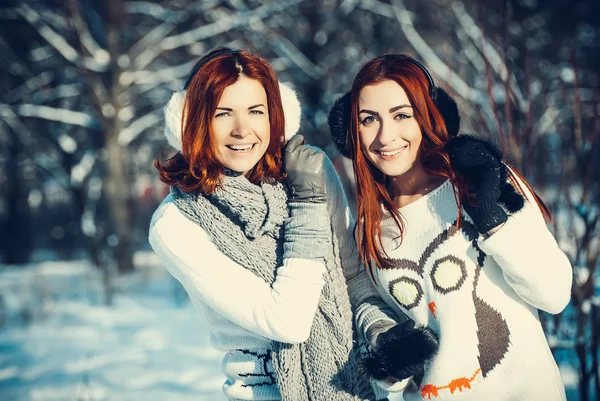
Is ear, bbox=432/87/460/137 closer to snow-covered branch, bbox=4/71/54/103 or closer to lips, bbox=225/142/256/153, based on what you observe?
lips, bbox=225/142/256/153

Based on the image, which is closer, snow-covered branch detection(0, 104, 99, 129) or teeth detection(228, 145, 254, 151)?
teeth detection(228, 145, 254, 151)

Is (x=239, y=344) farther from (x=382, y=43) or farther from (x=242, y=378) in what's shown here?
(x=382, y=43)

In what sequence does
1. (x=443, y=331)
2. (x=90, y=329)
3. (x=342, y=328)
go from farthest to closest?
(x=90, y=329) < (x=342, y=328) < (x=443, y=331)

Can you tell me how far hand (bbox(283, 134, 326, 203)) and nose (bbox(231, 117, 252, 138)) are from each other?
17cm

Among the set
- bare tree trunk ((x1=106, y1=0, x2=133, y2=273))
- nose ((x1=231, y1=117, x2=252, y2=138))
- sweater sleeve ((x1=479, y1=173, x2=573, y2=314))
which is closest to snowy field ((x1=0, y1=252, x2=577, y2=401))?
bare tree trunk ((x1=106, y1=0, x2=133, y2=273))

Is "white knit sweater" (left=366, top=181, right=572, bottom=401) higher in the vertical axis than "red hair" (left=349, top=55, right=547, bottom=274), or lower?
lower

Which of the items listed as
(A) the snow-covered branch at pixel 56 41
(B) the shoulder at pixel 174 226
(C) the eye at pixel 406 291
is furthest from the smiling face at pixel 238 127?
(A) the snow-covered branch at pixel 56 41

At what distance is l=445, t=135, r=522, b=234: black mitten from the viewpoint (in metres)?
1.59

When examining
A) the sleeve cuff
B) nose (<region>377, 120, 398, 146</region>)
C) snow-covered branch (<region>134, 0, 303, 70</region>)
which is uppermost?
snow-covered branch (<region>134, 0, 303, 70</region>)

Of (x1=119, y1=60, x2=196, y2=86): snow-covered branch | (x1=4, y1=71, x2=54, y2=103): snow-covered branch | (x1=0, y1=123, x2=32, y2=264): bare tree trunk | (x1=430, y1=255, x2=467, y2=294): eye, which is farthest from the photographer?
(x1=0, y1=123, x2=32, y2=264): bare tree trunk

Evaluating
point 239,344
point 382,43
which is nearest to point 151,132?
point 382,43

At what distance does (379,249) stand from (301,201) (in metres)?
0.33

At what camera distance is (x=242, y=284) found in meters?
1.70

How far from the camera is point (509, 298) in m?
1.69
